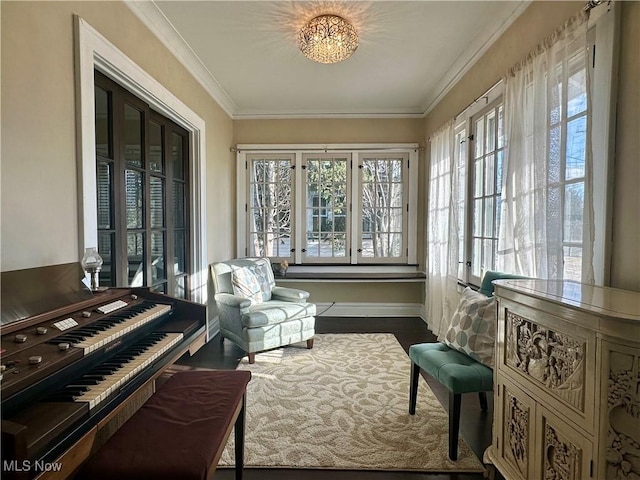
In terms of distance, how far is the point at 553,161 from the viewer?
6.00 ft

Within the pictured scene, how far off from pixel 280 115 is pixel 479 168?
2662 mm

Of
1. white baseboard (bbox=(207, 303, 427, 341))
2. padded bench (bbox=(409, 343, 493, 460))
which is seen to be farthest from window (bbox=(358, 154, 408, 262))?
padded bench (bbox=(409, 343, 493, 460))

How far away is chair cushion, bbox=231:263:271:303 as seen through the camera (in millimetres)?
3379

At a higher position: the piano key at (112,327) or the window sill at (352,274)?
the piano key at (112,327)

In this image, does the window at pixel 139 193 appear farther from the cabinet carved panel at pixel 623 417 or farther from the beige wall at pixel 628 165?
the beige wall at pixel 628 165

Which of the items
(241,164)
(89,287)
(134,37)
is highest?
(134,37)

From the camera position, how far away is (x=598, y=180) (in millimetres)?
1557

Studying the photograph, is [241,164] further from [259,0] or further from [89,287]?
[89,287]

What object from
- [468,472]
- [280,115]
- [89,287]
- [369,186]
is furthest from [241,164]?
[468,472]

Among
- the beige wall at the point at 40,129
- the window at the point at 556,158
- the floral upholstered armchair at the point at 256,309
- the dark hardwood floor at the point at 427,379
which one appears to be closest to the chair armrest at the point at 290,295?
the floral upholstered armchair at the point at 256,309

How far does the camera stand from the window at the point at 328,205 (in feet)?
14.7

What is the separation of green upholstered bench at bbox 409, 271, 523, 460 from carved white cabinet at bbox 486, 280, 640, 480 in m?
0.16

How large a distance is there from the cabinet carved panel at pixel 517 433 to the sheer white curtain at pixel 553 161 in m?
0.68

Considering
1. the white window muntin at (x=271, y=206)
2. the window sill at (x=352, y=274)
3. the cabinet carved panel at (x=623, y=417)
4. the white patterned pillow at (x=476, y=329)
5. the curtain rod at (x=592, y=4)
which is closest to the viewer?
the cabinet carved panel at (x=623, y=417)
